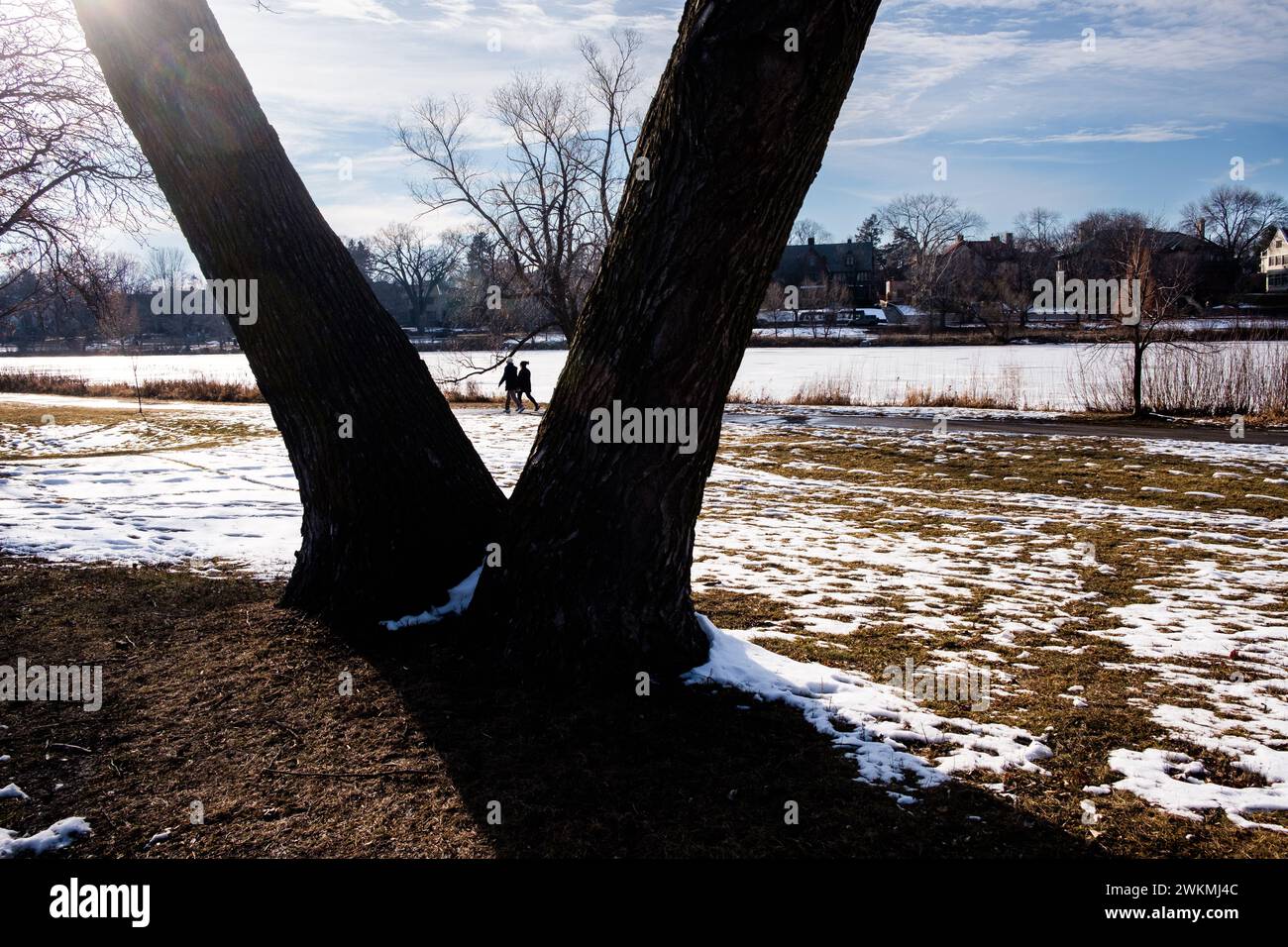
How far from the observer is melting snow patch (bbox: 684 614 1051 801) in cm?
318

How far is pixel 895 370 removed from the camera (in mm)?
35031

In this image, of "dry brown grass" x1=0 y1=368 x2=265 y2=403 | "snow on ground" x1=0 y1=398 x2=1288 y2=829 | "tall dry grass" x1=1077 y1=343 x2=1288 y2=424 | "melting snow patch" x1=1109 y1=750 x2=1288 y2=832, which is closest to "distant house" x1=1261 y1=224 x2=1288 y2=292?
"tall dry grass" x1=1077 y1=343 x2=1288 y2=424

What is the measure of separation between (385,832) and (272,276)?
106 inches

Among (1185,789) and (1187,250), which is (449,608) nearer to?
(1185,789)

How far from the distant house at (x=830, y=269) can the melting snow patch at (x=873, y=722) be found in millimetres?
88043

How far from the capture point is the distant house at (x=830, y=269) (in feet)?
303

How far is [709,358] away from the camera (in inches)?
135

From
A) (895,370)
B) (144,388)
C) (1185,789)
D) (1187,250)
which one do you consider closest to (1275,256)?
(1187,250)

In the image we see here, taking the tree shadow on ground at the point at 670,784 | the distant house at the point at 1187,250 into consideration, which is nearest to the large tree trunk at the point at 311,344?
the tree shadow on ground at the point at 670,784

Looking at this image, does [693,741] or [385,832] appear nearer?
[385,832]
